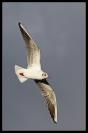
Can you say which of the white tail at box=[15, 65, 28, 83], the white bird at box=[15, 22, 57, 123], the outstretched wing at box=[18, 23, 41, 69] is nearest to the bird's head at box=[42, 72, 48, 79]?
the white bird at box=[15, 22, 57, 123]

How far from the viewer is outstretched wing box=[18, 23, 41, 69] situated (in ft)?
63.1

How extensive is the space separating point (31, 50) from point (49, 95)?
1839mm

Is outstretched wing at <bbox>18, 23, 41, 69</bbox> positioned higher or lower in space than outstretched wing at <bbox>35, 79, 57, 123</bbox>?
higher

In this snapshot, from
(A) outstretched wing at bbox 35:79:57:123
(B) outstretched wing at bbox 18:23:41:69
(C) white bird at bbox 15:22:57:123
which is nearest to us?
(B) outstretched wing at bbox 18:23:41:69

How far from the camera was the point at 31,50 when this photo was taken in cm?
1991

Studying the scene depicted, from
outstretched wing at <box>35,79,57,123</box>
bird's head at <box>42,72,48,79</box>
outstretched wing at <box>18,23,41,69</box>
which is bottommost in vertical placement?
outstretched wing at <box>35,79,57,123</box>

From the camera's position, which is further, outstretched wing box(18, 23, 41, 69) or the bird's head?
the bird's head

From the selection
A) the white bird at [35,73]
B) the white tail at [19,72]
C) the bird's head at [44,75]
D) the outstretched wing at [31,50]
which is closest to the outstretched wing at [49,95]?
the white bird at [35,73]

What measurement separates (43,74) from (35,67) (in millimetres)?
417

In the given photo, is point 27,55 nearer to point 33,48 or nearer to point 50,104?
point 33,48

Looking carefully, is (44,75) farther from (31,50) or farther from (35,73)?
(31,50)

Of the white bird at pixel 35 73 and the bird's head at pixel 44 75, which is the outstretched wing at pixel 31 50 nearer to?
the white bird at pixel 35 73

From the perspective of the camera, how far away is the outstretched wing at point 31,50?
19219 millimetres

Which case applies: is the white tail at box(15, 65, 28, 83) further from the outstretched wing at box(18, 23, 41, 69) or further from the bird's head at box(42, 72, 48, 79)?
the bird's head at box(42, 72, 48, 79)
